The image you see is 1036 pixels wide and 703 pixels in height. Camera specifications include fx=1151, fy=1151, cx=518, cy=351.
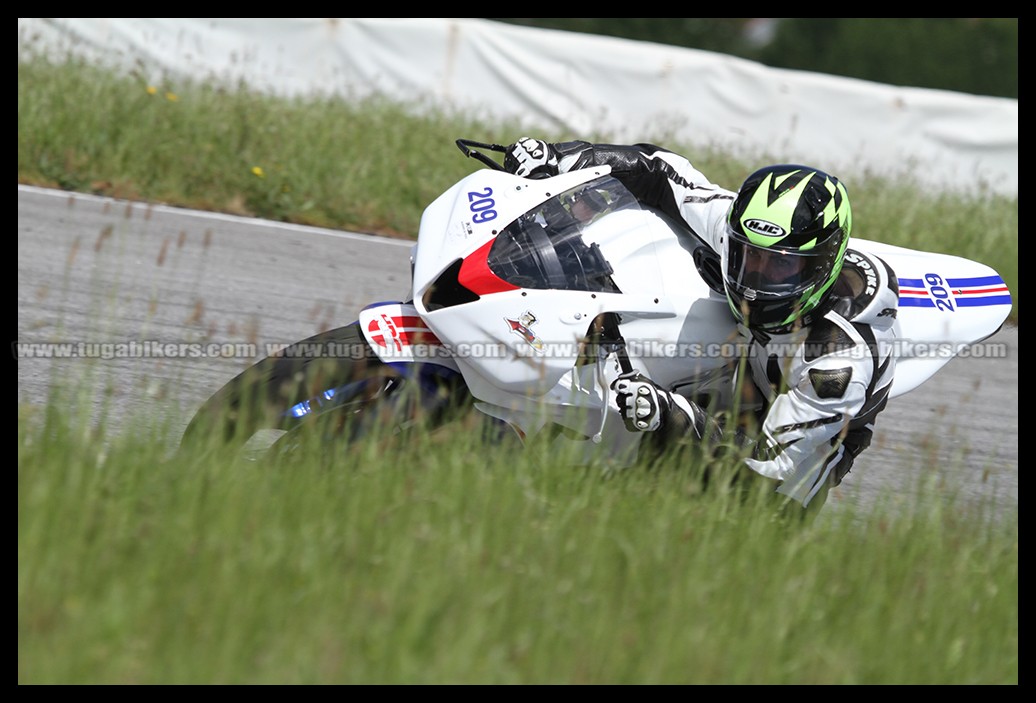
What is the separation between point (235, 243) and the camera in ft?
22.9

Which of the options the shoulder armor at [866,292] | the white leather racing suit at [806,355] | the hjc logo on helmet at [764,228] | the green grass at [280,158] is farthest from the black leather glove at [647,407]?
the green grass at [280,158]

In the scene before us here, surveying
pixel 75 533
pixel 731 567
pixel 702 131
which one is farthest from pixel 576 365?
pixel 702 131

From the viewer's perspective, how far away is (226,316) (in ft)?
18.8

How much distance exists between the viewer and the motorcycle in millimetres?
3361

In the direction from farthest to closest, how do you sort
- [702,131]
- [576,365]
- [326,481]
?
[702,131] → [576,365] → [326,481]

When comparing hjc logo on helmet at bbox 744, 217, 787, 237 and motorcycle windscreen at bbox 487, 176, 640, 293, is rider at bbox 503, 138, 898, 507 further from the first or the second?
motorcycle windscreen at bbox 487, 176, 640, 293

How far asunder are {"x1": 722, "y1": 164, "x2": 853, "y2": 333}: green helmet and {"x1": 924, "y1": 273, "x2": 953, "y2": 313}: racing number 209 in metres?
0.62

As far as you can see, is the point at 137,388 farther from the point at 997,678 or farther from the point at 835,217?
the point at 997,678

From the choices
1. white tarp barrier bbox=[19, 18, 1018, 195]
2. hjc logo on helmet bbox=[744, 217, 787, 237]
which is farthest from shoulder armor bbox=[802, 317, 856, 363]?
white tarp barrier bbox=[19, 18, 1018, 195]

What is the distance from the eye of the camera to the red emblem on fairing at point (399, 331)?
3502 mm

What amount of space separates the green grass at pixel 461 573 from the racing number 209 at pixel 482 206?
657mm

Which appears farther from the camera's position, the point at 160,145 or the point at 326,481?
the point at 160,145

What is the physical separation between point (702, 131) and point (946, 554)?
7945 millimetres

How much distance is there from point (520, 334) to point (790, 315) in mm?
851
